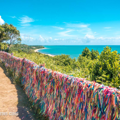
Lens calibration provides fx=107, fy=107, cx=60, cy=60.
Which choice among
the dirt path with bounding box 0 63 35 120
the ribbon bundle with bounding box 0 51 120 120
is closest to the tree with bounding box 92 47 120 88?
the ribbon bundle with bounding box 0 51 120 120

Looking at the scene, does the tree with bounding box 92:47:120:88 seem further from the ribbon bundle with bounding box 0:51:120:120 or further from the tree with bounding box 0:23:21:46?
the tree with bounding box 0:23:21:46

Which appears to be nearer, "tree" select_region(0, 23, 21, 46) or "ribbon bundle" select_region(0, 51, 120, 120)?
"ribbon bundle" select_region(0, 51, 120, 120)

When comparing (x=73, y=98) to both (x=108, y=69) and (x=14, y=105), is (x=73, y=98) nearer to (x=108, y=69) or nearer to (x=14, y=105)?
(x=108, y=69)

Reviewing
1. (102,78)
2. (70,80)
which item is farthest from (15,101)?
(102,78)

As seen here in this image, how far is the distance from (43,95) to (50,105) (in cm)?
53

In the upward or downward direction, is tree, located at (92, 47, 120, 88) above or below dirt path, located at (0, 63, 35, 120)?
above

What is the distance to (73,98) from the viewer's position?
2559mm

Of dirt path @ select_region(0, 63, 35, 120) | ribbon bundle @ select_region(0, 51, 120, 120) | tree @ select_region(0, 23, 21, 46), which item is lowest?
dirt path @ select_region(0, 63, 35, 120)

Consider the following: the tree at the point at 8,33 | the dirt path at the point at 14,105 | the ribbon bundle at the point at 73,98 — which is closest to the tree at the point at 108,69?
the ribbon bundle at the point at 73,98

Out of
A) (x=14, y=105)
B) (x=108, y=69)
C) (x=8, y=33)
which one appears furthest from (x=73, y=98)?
(x=8, y=33)

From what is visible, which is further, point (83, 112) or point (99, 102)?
point (83, 112)

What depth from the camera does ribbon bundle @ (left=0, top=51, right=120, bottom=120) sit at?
181 cm

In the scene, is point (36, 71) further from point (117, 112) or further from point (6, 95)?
point (117, 112)

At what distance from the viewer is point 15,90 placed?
6.29 m
